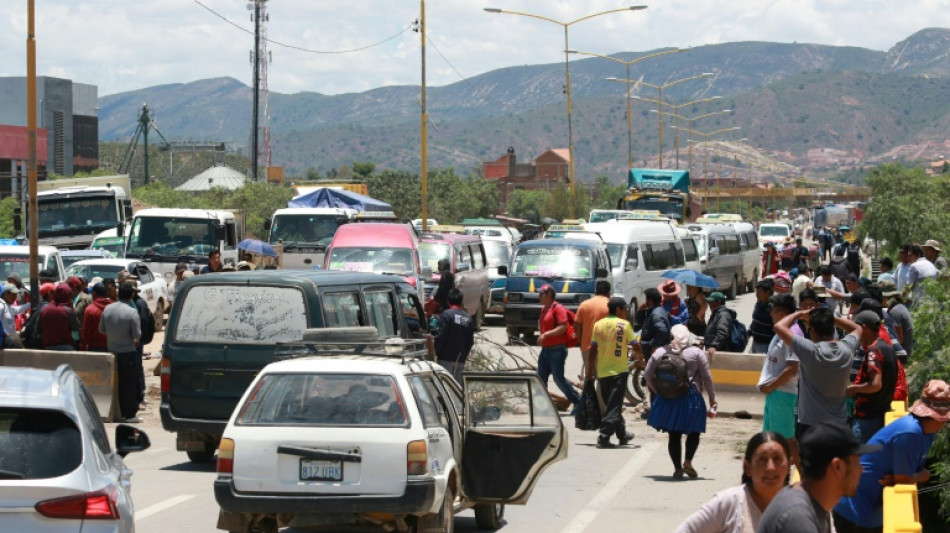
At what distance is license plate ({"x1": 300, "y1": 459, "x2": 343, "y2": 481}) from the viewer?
9.55m

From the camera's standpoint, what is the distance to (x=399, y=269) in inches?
1131

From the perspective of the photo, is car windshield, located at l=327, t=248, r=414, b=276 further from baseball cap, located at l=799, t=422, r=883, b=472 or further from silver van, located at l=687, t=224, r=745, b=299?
Answer: baseball cap, located at l=799, t=422, r=883, b=472

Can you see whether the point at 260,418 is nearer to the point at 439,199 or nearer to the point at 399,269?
the point at 399,269

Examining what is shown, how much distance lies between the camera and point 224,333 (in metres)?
13.7

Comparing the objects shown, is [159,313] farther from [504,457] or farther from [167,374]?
[504,457]

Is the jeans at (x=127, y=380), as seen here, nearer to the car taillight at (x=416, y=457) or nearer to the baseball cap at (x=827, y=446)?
the car taillight at (x=416, y=457)

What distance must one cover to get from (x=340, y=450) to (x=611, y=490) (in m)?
4.26

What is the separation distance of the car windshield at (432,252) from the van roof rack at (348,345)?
19715mm

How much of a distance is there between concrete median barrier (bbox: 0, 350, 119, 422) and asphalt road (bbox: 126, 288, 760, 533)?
0.59 meters

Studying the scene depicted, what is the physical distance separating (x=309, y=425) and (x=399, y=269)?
19.1 metres

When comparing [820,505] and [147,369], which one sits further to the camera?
[147,369]

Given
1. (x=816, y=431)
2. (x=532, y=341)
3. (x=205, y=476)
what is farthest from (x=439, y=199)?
(x=816, y=431)

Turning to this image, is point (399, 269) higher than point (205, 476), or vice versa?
point (399, 269)

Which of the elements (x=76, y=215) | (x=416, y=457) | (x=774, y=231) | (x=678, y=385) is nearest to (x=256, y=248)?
(x=76, y=215)
